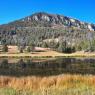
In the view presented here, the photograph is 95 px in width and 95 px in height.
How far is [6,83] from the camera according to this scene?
22.0 meters

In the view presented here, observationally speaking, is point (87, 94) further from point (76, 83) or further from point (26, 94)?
point (76, 83)

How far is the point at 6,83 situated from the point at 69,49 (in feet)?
472

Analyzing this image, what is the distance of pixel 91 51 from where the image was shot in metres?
174

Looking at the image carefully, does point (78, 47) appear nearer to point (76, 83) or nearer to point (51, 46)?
point (51, 46)

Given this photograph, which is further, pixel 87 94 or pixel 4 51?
pixel 4 51

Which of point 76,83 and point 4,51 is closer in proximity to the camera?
point 76,83

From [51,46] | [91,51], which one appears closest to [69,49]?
[91,51]

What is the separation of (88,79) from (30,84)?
4.59 metres

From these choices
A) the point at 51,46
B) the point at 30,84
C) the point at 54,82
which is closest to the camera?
the point at 30,84

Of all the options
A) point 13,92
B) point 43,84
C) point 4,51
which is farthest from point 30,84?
point 4,51

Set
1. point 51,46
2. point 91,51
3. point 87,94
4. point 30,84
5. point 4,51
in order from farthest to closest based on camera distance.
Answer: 1. point 51,46
2. point 91,51
3. point 4,51
4. point 30,84
5. point 87,94

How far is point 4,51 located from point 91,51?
50.2 meters

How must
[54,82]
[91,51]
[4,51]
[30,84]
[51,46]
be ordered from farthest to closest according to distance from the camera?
[51,46] < [91,51] < [4,51] < [54,82] < [30,84]

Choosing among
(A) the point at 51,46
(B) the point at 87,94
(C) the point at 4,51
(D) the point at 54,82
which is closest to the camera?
(B) the point at 87,94
